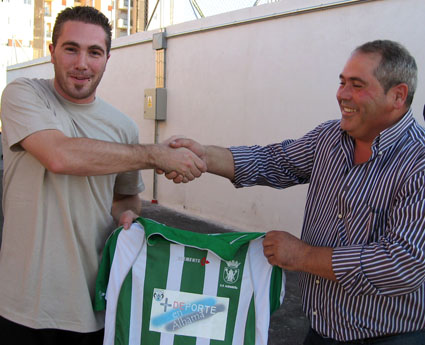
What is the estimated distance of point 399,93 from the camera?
194 centimetres

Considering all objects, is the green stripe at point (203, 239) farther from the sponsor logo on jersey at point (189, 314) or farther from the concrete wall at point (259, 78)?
the concrete wall at point (259, 78)

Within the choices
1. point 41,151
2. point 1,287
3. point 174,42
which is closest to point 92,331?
point 1,287

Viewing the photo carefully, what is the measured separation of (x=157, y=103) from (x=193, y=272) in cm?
624

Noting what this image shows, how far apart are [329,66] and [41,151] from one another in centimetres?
434

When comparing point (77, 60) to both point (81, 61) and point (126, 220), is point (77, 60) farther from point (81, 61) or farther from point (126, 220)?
point (126, 220)

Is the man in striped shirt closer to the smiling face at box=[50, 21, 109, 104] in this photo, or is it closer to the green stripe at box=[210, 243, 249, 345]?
the green stripe at box=[210, 243, 249, 345]

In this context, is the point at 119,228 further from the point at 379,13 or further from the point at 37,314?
the point at 379,13

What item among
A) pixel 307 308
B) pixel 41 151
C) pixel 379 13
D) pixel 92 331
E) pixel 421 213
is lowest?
pixel 92 331

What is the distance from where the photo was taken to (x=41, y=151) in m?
1.93

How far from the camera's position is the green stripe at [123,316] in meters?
2.12

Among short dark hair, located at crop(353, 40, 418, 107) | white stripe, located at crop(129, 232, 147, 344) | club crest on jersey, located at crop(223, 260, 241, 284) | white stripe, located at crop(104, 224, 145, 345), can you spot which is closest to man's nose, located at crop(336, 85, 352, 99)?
short dark hair, located at crop(353, 40, 418, 107)

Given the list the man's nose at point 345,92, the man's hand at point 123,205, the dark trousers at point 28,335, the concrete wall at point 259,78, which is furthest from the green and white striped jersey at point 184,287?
the concrete wall at point 259,78

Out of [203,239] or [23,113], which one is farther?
[203,239]

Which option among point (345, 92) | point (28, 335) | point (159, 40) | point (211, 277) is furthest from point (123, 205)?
point (159, 40)
